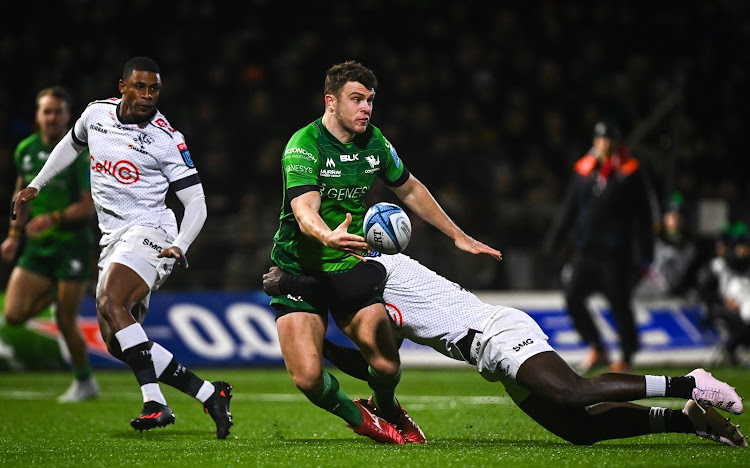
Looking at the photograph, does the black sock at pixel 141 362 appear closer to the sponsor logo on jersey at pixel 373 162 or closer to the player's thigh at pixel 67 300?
the sponsor logo on jersey at pixel 373 162

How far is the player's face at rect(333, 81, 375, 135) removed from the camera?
5.79 metres

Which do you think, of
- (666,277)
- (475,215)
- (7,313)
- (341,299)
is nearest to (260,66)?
(475,215)

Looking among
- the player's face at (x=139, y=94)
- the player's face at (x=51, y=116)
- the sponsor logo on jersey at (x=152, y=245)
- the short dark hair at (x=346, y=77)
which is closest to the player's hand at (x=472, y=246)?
the short dark hair at (x=346, y=77)

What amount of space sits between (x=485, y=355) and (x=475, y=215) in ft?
27.9

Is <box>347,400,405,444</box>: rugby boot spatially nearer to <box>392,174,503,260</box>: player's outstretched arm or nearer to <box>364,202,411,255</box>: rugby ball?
<box>364,202,411,255</box>: rugby ball

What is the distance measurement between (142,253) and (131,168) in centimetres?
53

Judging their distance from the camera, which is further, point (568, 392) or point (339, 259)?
point (339, 259)

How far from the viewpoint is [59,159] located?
21.9ft

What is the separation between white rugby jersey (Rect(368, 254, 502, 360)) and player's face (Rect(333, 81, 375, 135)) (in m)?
0.77

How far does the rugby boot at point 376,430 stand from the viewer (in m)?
5.79

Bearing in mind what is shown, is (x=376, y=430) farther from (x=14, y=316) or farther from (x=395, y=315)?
(x=14, y=316)

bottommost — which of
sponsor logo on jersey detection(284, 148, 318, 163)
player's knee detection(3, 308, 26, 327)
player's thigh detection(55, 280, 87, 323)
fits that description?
player's knee detection(3, 308, 26, 327)

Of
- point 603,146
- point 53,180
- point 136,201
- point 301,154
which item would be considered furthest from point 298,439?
point 603,146

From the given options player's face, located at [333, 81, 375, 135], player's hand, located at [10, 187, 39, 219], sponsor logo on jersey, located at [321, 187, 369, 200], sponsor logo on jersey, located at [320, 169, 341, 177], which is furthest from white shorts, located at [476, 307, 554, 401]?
player's hand, located at [10, 187, 39, 219]
